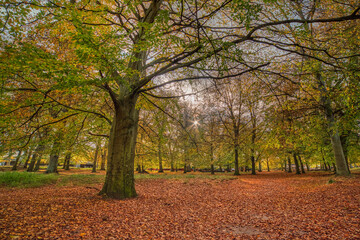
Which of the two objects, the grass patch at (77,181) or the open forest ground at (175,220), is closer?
the open forest ground at (175,220)

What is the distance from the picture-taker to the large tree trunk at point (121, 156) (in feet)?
20.6

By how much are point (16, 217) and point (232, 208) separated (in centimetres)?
617

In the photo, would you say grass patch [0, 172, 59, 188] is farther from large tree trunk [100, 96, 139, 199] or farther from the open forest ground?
large tree trunk [100, 96, 139, 199]

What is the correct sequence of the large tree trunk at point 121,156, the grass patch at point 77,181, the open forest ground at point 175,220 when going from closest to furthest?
the open forest ground at point 175,220
the large tree trunk at point 121,156
the grass patch at point 77,181

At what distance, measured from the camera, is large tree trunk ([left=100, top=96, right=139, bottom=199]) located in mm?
6285

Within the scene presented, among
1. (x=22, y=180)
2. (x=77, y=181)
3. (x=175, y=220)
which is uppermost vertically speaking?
(x=22, y=180)

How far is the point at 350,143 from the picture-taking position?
15.2 metres

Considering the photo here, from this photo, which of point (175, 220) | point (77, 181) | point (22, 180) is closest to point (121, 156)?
point (175, 220)

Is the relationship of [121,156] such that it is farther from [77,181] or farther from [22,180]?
[22,180]

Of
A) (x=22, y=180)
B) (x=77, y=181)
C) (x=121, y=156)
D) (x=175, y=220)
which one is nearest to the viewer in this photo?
(x=175, y=220)

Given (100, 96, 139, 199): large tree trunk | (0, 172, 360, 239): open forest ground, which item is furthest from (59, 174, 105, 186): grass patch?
(0, 172, 360, 239): open forest ground

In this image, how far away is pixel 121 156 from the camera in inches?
→ 250

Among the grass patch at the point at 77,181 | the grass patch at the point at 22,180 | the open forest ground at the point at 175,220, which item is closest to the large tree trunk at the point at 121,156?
the open forest ground at the point at 175,220

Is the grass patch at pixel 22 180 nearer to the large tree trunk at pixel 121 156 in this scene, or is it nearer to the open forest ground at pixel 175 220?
the open forest ground at pixel 175 220
